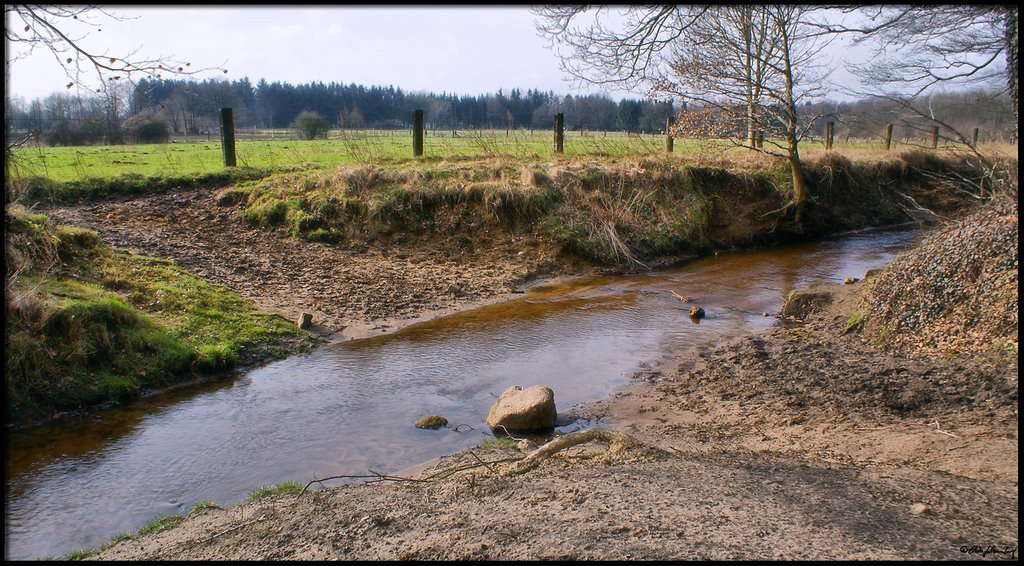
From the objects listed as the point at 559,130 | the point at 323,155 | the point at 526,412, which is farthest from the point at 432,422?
the point at 559,130

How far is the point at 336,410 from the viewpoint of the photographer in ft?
24.0

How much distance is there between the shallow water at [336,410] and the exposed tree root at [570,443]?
1166 mm

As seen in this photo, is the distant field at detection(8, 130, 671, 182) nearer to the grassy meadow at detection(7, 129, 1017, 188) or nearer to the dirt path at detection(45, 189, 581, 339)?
the grassy meadow at detection(7, 129, 1017, 188)

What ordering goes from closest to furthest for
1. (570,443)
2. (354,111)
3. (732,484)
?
(732,484) → (570,443) → (354,111)

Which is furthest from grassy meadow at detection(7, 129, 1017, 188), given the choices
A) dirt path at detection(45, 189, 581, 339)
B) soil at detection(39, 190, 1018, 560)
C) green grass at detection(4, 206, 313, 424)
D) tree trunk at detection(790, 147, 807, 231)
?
soil at detection(39, 190, 1018, 560)

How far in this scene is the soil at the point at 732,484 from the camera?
363cm

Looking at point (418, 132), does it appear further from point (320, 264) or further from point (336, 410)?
point (336, 410)

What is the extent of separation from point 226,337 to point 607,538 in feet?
22.7

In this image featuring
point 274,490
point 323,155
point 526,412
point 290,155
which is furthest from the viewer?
point 323,155

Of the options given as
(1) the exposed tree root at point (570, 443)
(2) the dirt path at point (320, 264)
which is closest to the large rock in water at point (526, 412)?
(1) the exposed tree root at point (570, 443)

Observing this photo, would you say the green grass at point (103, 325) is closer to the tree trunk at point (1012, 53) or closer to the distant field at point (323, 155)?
the distant field at point (323, 155)

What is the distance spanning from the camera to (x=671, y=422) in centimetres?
684

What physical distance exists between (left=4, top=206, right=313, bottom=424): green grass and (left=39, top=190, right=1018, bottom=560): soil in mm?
3388

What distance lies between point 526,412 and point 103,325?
5218 mm
